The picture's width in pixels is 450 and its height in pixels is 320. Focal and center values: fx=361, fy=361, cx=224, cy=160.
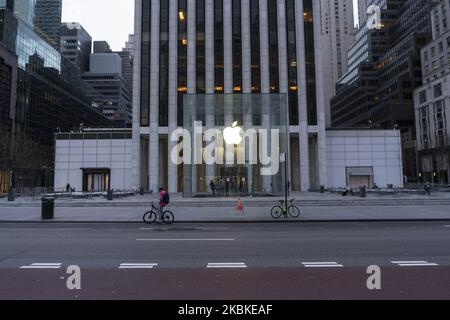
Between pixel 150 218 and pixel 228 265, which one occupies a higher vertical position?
pixel 150 218

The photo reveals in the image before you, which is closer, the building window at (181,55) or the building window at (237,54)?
the building window at (181,55)

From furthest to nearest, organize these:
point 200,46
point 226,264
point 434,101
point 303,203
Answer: point 434,101
point 200,46
point 303,203
point 226,264

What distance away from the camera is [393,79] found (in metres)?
122

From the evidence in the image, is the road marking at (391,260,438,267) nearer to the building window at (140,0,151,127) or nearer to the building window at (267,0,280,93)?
the building window at (267,0,280,93)

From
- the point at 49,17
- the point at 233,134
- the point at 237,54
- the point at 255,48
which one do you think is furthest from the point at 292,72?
the point at 49,17

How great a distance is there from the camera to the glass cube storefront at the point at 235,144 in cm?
3900

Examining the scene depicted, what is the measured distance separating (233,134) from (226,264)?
108 feet

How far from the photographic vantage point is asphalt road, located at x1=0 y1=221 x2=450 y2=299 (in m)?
6.53

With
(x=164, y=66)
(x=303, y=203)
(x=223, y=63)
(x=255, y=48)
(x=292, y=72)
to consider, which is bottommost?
(x=303, y=203)

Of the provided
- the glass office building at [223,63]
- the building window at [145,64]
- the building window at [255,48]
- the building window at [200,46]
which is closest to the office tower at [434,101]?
the glass office building at [223,63]

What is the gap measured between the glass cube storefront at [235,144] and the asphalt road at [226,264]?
2381cm

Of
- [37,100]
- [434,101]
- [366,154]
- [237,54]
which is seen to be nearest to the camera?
[237,54]

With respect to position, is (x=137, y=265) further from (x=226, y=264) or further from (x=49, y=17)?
(x=49, y=17)

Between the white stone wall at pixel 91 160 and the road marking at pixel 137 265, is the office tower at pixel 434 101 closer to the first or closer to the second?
the white stone wall at pixel 91 160
